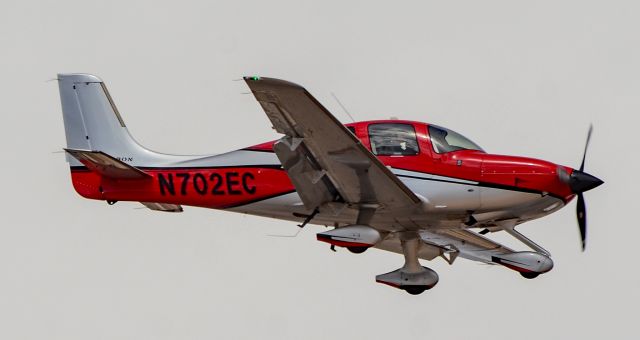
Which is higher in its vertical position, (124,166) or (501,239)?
(124,166)

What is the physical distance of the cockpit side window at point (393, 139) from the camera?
18.8 metres

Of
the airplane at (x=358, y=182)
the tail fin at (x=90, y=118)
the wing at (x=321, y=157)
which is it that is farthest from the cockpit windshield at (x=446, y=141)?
the tail fin at (x=90, y=118)

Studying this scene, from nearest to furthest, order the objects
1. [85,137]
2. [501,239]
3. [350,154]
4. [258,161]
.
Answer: [350,154]
[258,161]
[85,137]
[501,239]

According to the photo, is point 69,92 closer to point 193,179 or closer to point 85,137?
point 85,137

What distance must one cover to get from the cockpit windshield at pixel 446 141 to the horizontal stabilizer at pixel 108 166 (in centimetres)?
476

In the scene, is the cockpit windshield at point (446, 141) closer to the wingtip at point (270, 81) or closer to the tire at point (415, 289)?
the tire at point (415, 289)

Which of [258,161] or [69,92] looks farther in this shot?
[69,92]

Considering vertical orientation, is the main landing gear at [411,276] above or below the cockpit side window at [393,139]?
below

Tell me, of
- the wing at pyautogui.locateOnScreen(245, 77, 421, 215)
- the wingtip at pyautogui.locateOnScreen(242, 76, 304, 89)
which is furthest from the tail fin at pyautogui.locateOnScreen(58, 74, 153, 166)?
the wingtip at pyautogui.locateOnScreen(242, 76, 304, 89)

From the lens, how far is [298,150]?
59.0 ft

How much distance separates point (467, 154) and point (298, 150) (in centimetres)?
267

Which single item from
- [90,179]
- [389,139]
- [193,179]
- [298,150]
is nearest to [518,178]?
[389,139]

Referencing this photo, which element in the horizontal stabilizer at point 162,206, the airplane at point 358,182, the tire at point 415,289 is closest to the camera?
the airplane at point 358,182

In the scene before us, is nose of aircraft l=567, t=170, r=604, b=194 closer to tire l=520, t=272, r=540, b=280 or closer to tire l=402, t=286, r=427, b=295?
tire l=520, t=272, r=540, b=280
